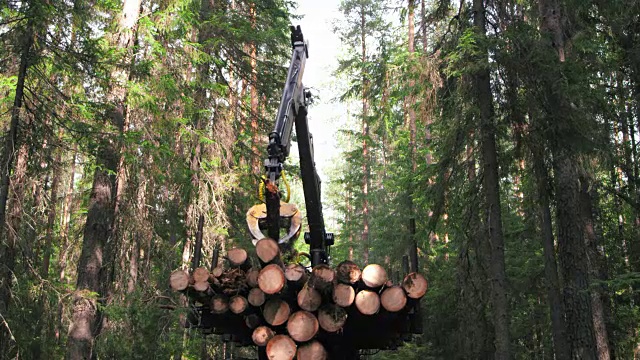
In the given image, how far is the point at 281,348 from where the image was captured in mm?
4695

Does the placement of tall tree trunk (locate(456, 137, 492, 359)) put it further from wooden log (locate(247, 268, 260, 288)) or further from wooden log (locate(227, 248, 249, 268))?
wooden log (locate(247, 268, 260, 288))

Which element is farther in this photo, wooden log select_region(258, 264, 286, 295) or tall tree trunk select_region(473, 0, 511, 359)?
tall tree trunk select_region(473, 0, 511, 359)

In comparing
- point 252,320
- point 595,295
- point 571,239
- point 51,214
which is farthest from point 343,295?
point 595,295

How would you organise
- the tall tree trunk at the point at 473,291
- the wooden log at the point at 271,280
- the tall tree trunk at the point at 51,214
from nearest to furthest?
1. the wooden log at the point at 271,280
2. the tall tree trunk at the point at 51,214
3. the tall tree trunk at the point at 473,291

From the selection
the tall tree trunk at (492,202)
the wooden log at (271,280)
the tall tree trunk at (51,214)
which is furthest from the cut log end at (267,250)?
the tall tree trunk at (492,202)

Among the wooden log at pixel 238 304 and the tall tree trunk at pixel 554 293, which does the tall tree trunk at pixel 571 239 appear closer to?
the tall tree trunk at pixel 554 293

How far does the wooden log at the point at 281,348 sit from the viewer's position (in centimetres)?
466

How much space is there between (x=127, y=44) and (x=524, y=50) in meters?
7.76

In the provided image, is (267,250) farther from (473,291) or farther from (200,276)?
(473,291)

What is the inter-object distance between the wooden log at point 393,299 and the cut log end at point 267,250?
108 cm

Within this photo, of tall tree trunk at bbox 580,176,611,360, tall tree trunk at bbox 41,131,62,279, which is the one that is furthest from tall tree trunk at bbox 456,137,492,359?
tall tree trunk at bbox 41,131,62,279

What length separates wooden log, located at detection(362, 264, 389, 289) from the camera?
4.87 metres

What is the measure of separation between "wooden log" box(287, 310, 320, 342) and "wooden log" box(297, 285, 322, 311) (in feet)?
0.21

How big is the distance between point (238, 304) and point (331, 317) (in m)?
0.90
